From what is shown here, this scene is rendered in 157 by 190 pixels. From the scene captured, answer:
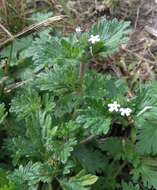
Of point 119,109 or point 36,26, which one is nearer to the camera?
point 119,109

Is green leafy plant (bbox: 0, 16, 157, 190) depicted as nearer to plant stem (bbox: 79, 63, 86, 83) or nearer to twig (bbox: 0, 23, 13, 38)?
plant stem (bbox: 79, 63, 86, 83)

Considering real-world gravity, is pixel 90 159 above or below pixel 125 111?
below

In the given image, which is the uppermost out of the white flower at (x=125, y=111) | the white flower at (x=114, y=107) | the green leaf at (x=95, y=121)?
the white flower at (x=114, y=107)

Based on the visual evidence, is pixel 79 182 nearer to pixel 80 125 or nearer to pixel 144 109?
pixel 80 125

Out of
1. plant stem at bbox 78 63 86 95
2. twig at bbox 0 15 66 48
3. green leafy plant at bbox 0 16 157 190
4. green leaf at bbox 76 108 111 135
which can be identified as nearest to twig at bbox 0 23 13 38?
twig at bbox 0 15 66 48

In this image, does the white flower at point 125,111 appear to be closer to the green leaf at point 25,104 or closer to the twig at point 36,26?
the green leaf at point 25,104

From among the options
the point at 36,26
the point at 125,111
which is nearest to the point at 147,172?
the point at 125,111

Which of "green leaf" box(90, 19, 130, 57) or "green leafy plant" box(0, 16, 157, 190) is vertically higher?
"green leaf" box(90, 19, 130, 57)

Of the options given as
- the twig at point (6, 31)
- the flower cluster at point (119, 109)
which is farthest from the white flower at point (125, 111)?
the twig at point (6, 31)

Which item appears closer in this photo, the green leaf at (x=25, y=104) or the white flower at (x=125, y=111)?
the white flower at (x=125, y=111)

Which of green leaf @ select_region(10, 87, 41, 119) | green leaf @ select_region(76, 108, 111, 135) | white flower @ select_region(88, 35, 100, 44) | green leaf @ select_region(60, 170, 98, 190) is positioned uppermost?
white flower @ select_region(88, 35, 100, 44)

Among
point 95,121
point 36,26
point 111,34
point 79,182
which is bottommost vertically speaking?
point 79,182

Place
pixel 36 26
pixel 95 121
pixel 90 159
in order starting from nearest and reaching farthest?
pixel 95 121 → pixel 90 159 → pixel 36 26
